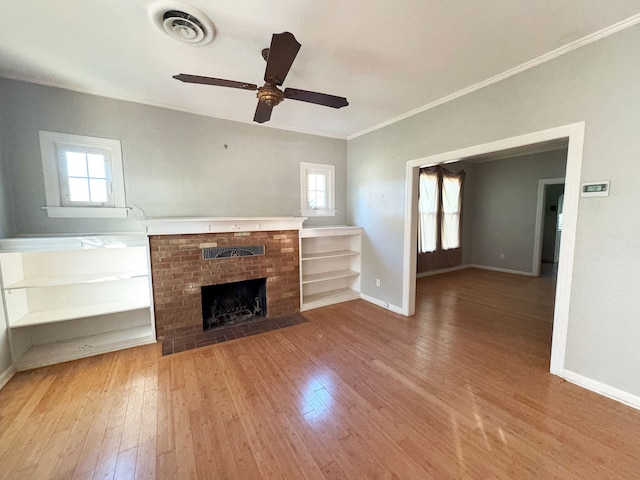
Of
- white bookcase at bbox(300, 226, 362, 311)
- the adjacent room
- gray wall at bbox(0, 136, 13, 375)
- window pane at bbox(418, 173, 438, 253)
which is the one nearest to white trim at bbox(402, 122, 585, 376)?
the adjacent room

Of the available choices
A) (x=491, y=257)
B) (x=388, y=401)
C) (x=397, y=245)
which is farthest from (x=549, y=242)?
(x=388, y=401)

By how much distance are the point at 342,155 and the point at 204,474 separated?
4.37m

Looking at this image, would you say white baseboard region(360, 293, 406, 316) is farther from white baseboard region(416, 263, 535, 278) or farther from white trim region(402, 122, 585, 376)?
white baseboard region(416, 263, 535, 278)

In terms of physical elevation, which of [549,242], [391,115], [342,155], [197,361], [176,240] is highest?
[391,115]

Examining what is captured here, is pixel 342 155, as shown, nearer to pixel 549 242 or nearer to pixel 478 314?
pixel 478 314

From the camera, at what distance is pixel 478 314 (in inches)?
144

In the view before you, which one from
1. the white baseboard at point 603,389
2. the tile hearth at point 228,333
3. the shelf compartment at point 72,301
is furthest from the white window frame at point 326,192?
the white baseboard at point 603,389

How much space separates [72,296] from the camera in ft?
9.37

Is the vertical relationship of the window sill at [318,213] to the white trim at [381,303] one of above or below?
above

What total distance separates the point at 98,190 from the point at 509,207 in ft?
26.1

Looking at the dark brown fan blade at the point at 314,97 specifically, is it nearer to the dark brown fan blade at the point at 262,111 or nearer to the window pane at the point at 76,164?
the dark brown fan blade at the point at 262,111

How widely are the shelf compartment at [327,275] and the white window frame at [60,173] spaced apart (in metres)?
2.61

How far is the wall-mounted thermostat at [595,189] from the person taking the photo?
193 cm

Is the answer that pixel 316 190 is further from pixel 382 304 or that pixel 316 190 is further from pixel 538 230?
pixel 538 230
